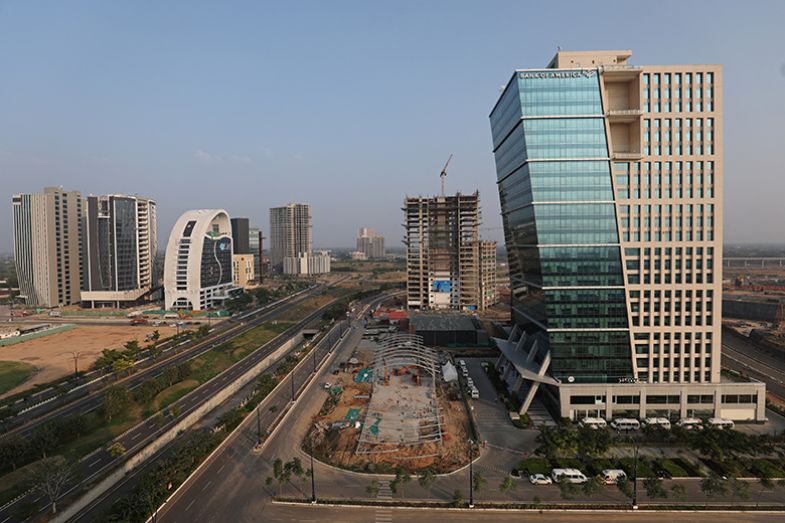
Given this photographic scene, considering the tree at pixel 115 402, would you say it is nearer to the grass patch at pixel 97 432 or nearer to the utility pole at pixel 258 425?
the grass patch at pixel 97 432

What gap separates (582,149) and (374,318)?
80678mm

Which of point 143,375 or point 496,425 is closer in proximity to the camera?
point 496,425

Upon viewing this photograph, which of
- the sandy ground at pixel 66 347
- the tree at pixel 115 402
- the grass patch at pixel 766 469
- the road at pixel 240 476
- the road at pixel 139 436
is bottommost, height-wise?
the road at pixel 240 476

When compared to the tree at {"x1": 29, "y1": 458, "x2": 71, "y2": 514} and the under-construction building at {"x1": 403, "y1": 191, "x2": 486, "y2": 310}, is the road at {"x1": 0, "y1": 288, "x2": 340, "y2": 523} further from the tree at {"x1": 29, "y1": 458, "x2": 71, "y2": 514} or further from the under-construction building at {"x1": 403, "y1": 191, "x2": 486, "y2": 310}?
the under-construction building at {"x1": 403, "y1": 191, "x2": 486, "y2": 310}

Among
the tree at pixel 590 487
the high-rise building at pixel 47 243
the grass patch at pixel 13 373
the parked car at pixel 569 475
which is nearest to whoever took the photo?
the tree at pixel 590 487

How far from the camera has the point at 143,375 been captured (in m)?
69.4

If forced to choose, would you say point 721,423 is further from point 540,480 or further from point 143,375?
point 143,375

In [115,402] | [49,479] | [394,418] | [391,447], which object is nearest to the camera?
[49,479]

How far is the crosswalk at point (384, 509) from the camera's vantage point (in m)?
33.3

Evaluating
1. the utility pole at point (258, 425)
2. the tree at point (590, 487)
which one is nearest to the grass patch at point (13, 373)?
the utility pole at point (258, 425)

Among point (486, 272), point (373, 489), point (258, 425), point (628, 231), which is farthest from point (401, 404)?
point (486, 272)

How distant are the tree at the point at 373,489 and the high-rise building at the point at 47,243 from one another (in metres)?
151

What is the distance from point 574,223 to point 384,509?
125 ft

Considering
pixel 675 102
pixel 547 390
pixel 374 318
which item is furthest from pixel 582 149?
pixel 374 318
